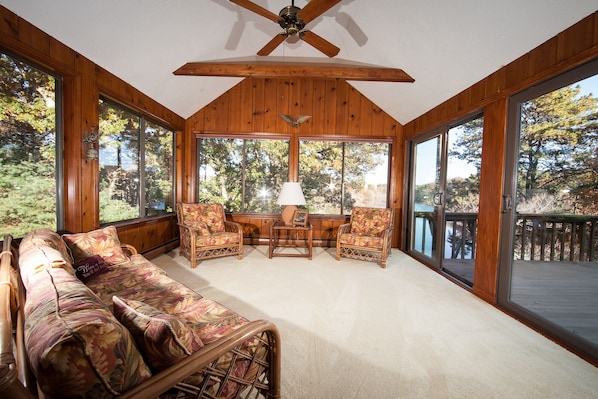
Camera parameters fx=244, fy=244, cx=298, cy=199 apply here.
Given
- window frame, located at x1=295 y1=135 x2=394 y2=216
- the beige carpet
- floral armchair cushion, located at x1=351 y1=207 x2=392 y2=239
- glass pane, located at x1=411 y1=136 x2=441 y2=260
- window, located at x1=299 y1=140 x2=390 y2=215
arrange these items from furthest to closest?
window, located at x1=299 y1=140 x2=390 y2=215 → window frame, located at x1=295 y1=135 x2=394 y2=216 → floral armchair cushion, located at x1=351 y1=207 x2=392 y2=239 → glass pane, located at x1=411 y1=136 x2=441 y2=260 → the beige carpet

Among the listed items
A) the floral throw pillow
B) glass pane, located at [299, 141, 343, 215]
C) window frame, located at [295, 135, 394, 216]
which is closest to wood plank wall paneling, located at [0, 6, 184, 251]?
the floral throw pillow

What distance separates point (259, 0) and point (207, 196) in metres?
3.31

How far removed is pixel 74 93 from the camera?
8.07ft

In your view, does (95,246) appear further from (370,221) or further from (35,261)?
(370,221)

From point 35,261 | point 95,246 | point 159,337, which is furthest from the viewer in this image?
point 95,246

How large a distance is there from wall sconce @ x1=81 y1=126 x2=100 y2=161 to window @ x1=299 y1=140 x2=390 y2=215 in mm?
3104

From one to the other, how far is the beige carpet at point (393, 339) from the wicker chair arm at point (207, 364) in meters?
0.42

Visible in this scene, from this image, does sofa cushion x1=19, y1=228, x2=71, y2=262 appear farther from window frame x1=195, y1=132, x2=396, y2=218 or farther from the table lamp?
window frame x1=195, y1=132, x2=396, y2=218

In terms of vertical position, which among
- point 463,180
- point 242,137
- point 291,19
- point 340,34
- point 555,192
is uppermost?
point 340,34

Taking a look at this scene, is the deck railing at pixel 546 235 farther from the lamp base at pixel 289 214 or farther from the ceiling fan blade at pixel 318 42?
the ceiling fan blade at pixel 318 42

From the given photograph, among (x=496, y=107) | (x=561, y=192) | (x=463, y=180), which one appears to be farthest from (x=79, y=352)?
(x=463, y=180)

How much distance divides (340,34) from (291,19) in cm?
158

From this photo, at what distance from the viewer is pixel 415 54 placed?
3021 millimetres

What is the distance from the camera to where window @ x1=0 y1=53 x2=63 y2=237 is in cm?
199
